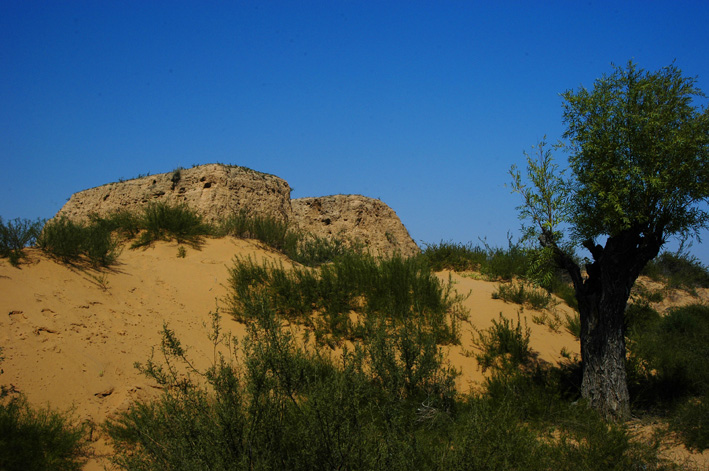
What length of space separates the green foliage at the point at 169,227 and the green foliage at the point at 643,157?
8.45 meters

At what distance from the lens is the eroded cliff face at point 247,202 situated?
12.9 meters

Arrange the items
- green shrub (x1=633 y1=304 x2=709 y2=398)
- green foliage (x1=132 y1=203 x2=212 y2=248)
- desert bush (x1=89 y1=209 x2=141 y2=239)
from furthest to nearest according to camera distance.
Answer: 1. desert bush (x1=89 y1=209 x2=141 y2=239)
2. green foliage (x1=132 y1=203 x2=212 y2=248)
3. green shrub (x1=633 y1=304 x2=709 y2=398)

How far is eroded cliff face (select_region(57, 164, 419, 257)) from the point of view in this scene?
12.9 m

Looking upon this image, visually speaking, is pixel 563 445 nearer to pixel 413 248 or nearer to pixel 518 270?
pixel 518 270

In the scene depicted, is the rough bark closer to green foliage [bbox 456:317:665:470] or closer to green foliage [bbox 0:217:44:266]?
green foliage [bbox 456:317:665:470]

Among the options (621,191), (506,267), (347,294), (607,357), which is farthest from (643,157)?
(506,267)

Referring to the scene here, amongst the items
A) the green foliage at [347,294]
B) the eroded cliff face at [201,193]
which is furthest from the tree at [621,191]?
the eroded cliff face at [201,193]

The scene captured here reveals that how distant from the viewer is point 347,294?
8.60 metres

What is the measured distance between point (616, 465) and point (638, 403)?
2961mm

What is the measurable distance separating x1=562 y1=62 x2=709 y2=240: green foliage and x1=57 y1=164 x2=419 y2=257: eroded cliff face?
6.98 metres

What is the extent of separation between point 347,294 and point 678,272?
1368cm

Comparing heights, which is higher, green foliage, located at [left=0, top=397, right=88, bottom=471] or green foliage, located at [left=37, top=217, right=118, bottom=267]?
green foliage, located at [left=37, top=217, right=118, bottom=267]

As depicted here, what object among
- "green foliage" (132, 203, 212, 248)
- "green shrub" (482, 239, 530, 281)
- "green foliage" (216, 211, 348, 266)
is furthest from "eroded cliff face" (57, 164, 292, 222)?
"green shrub" (482, 239, 530, 281)

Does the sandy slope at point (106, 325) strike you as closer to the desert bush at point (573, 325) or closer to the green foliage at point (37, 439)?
the green foliage at point (37, 439)
